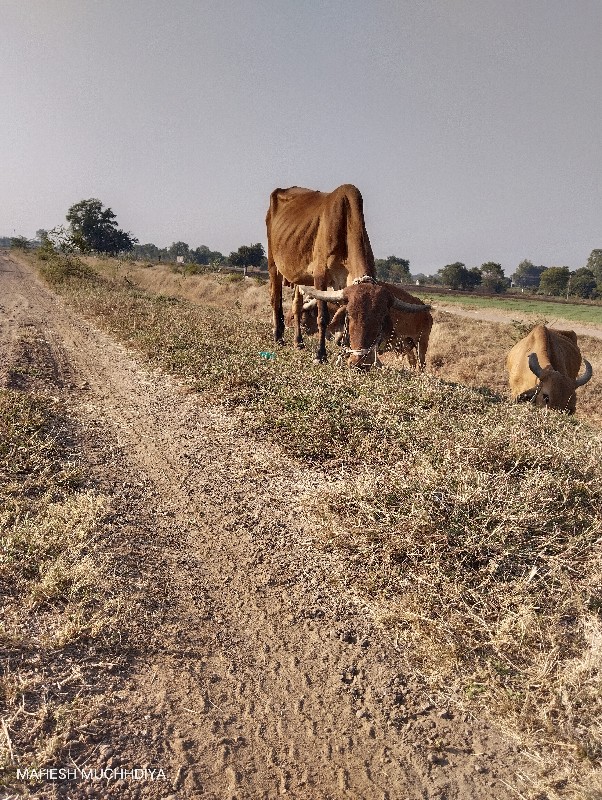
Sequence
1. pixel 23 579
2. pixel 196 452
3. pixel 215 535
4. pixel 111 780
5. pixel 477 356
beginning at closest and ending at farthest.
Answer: pixel 111 780 < pixel 23 579 < pixel 215 535 < pixel 196 452 < pixel 477 356

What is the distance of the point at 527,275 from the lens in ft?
391

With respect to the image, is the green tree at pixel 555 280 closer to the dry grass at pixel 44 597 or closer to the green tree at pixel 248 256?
the green tree at pixel 248 256

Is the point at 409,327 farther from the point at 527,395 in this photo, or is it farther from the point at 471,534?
the point at 471,534

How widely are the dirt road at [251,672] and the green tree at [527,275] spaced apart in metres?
121

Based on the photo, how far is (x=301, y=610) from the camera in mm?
2893

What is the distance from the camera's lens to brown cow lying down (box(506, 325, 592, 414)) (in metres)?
7.48

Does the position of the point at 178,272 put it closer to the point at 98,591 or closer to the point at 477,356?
the point at 477,356

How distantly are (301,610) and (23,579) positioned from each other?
160 centimetres

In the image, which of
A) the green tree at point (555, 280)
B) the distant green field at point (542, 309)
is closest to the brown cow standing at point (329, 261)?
the distant green field at point (542, 309)

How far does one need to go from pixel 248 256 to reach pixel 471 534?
67910 millimetres

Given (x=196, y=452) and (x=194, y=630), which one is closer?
(x=194, y=630)

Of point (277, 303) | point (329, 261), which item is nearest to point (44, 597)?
point (329, 261)

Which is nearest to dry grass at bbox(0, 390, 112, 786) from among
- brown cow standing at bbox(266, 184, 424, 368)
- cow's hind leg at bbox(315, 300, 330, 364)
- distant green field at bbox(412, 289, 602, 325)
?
brown cow standing at bbox(266, 184, 424, 368)

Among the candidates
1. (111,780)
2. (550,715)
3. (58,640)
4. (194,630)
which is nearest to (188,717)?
(111,780)
